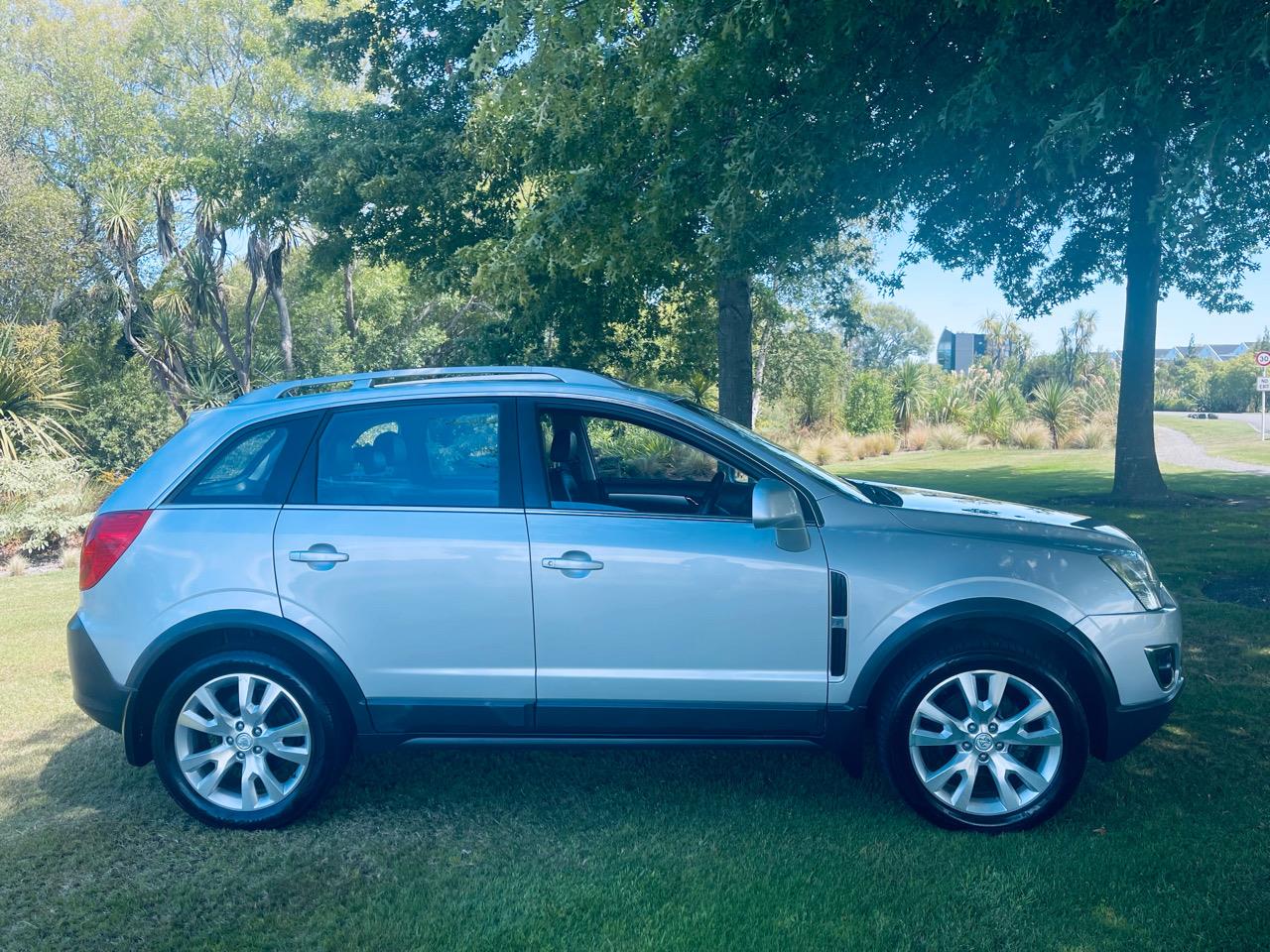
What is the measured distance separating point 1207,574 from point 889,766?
6.49m

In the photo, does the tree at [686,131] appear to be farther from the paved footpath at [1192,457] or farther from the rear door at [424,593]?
the paved footpath at [1192,457]

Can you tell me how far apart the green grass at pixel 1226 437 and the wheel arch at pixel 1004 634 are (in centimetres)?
2008

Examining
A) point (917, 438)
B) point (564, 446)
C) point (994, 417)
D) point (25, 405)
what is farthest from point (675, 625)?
point (994, 417)

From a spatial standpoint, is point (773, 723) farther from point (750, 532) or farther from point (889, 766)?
point (750, 532)

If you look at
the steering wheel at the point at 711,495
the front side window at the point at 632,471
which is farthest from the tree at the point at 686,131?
the steering wheel at the point at 711,495

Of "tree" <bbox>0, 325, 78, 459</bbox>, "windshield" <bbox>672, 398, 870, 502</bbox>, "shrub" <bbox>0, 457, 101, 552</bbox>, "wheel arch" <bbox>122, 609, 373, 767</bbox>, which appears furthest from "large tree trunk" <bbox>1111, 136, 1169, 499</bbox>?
"tree" <bbox>0, 325, 78, 459</bbox>

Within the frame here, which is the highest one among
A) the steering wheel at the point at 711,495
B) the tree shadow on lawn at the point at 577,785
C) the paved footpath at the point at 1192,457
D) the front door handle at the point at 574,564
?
the steering wheel at the point at 711,495

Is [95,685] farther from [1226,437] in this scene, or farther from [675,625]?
[1226,437]

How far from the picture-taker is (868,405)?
33.5 m

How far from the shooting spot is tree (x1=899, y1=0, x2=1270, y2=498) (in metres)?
6.82

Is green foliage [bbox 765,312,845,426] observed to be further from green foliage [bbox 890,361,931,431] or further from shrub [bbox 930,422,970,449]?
shrub [bbox 930,422,970,449]

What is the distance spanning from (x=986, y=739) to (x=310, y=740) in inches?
106

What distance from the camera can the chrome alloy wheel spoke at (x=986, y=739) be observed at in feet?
13.5

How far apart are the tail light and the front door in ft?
5.37
